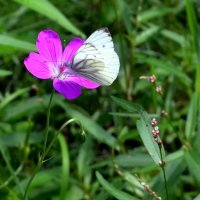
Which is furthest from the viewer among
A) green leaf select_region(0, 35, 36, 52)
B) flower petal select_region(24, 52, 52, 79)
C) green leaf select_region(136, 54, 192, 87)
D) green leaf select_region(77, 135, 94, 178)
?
green leaf select_region(136, 54, 192, 87)

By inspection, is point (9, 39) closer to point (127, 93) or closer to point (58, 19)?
point (58, 19)

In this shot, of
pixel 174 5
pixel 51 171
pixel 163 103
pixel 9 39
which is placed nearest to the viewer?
pixel 9 39

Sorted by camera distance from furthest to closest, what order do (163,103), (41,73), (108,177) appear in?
(163,103)
(108,177)
(41,73)

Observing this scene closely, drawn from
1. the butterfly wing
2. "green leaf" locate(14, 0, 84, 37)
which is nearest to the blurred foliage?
"green leaf" locate(14, 0, 84, 37)

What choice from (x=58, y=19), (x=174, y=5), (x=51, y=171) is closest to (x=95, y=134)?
(x=51, y=171)

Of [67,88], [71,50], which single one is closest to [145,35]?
[71,50]

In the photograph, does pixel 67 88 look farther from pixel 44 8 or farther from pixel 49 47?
pixel 44 8

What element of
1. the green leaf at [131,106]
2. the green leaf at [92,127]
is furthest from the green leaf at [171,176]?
the green leaf at [131,106]

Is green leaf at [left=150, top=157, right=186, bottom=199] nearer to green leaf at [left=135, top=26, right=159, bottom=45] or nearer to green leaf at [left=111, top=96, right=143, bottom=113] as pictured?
green leaf at [left=111, top=96, right=143, bottom=113]
